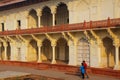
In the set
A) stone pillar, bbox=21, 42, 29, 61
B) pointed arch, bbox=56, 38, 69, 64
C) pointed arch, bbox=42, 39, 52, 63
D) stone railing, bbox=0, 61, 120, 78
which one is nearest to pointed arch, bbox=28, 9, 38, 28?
stone pillar, bbox=21, 42, 29, 61

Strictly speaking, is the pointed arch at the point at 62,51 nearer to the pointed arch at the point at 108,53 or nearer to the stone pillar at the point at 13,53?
the stone pillar at the point at 13,53

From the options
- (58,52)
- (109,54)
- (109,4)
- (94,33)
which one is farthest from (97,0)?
(58,52)

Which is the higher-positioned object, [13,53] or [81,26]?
[81,26]

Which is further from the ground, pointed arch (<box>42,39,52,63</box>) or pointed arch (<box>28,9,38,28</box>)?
pointed arch (<box>28,9,38,28</box>)

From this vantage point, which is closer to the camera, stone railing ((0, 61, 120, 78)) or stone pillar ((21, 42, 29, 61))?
stone railing ((0, 61, 120, 78))

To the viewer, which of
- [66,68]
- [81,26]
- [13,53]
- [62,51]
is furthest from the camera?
[13,53]

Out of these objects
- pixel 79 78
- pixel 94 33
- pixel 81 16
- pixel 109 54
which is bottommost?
pixel 79 78

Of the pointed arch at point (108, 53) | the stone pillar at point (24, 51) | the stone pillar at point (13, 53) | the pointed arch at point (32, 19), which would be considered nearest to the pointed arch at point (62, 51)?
the stone pillar at point (24, 51)

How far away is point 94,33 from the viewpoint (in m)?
25.9

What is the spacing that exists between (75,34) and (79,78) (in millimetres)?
7148

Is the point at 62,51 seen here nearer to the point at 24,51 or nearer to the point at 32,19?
the point at 24,51

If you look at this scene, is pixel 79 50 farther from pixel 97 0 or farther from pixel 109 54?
pixel 97 0

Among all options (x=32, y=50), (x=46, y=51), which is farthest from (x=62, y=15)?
(x=32, y=50)

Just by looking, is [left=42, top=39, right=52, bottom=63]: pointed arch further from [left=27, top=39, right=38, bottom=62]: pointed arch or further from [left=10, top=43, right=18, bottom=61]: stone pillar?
[left=10, top=43, right=18, bottom=61]: stone pillar
